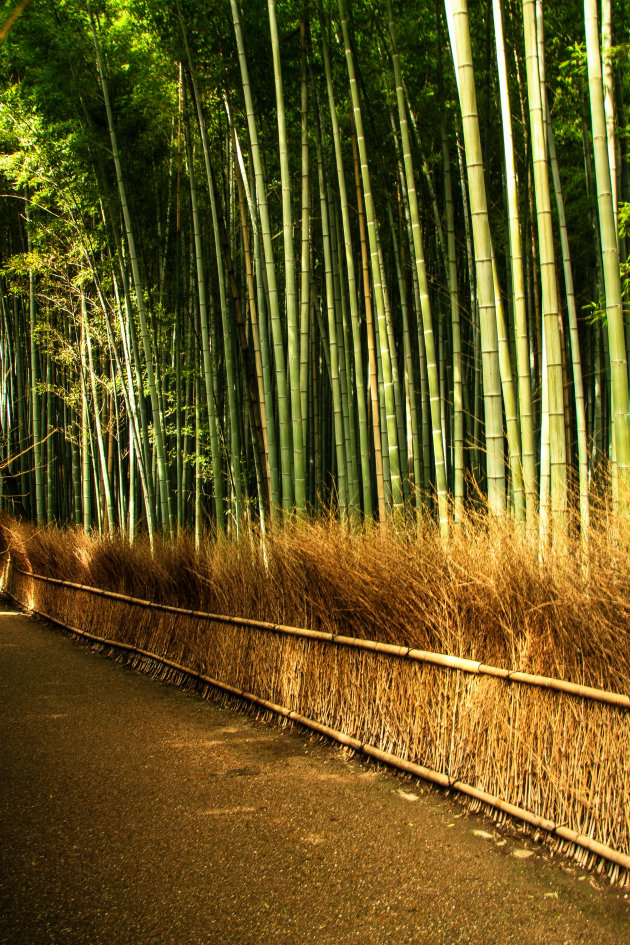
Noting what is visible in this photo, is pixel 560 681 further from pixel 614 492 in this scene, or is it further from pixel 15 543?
pixel 15 543

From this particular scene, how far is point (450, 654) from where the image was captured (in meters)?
2.29

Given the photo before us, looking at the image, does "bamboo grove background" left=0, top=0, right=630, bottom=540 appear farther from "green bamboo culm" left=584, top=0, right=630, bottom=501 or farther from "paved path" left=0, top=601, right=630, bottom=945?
"paved path" left=0, top=601, right=630, bottom=945

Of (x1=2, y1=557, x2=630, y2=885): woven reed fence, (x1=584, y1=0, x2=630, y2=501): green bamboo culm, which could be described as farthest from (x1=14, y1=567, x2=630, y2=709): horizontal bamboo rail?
(x1=584, y1=0, x2=630, y2=501): green bamboo culm

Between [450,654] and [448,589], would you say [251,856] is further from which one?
[448,589]

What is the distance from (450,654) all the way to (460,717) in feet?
0.62

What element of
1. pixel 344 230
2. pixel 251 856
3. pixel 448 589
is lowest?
pixel 251 856

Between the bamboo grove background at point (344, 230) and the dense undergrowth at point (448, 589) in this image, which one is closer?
the dense undergrowth at point (448, 589)

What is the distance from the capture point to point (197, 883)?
1694 millimetres

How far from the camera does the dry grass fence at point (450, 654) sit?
1787 mm

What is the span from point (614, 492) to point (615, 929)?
1267mm

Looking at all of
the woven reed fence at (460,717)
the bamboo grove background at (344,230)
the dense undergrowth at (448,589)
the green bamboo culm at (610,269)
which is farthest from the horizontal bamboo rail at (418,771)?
the green bamboo culm at (610,269)

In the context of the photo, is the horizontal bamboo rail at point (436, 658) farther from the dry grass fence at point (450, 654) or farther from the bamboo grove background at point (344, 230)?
the bamboo grove background at point (344, 230)

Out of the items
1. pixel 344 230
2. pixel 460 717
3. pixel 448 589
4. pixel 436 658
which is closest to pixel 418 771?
Result: pixel 460 717

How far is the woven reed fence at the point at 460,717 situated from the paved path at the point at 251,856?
84mm
